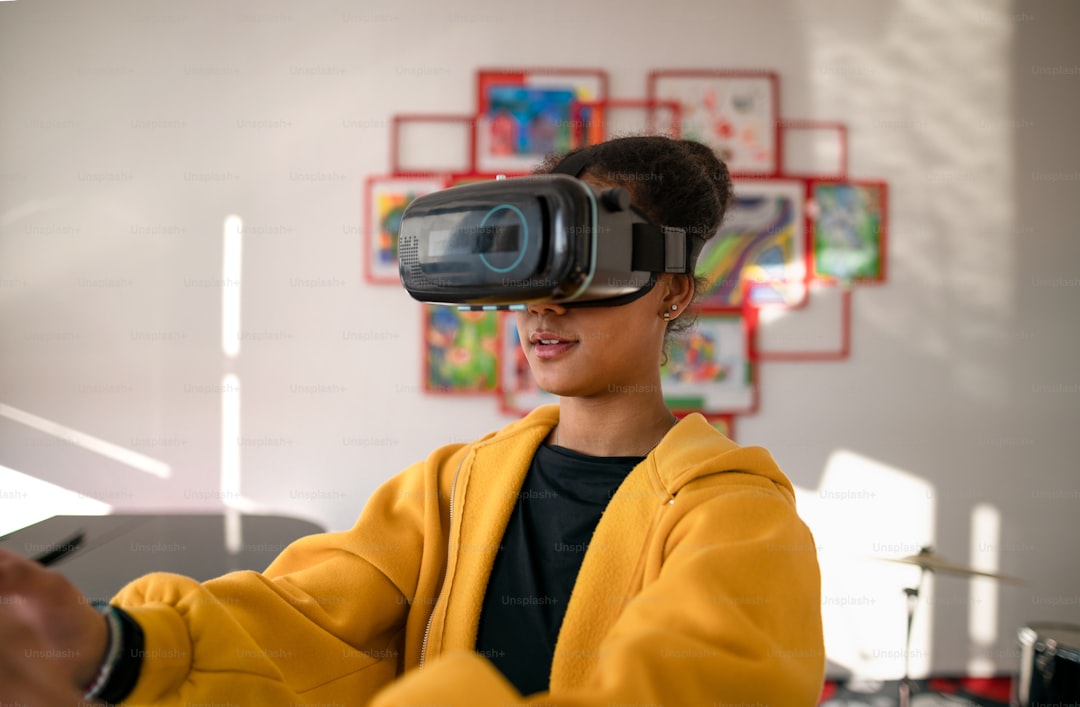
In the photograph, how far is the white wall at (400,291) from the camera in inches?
103

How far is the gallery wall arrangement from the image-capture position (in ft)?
8.79

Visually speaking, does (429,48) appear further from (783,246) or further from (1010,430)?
(1010,430)

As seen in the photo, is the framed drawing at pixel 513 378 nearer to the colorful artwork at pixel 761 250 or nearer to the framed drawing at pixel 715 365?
the framed drawing at pixel 715 365

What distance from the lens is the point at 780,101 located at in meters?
2.74

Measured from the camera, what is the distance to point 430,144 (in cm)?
268

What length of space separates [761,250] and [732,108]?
1.54 ft

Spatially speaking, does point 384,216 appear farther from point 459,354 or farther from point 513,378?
point 513,378

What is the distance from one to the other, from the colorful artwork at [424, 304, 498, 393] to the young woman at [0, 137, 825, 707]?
158cm

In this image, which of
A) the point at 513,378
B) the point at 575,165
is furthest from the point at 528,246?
the point at 513,378

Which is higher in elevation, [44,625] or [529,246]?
[529,246]

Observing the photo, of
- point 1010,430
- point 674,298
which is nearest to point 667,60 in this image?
point 1010,430

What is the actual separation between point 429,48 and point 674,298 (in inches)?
76.6

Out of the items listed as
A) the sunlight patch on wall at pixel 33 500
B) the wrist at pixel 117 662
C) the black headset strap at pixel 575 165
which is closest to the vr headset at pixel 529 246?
the black headset strap at pixel 575 165

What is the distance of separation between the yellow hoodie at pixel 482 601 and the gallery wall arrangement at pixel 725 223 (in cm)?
161
